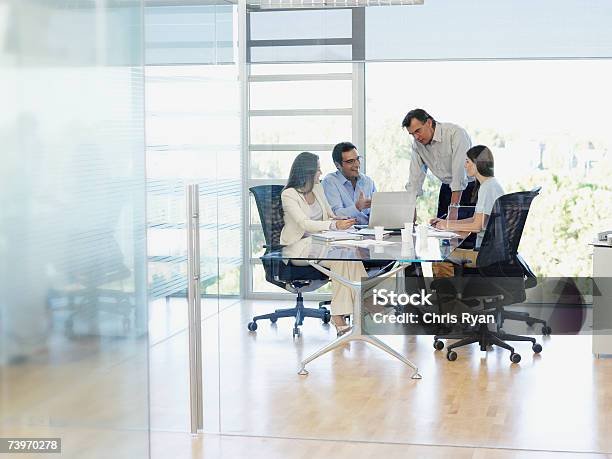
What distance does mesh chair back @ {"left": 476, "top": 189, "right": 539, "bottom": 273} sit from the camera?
471 cm

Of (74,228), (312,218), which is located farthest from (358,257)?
(74,228)

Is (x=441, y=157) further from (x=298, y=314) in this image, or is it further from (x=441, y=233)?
(x=298, y=314)

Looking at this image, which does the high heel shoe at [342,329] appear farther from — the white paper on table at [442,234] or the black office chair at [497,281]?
the white paper on table at [442,234]

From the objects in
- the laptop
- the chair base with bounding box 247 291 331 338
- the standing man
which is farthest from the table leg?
the standing man

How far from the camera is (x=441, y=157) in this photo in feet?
15.7

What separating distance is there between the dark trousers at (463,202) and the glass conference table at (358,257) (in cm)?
15

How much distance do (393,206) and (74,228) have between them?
1755 millimetres

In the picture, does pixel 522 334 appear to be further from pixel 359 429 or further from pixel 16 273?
pixel 16 273

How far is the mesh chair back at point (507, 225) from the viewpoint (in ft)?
15.4

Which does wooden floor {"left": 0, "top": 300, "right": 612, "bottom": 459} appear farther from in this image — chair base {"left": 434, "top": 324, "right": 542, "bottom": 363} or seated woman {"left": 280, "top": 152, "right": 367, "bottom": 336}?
seated woman {"left": 280, "top": 152, "right": 367, "bottom": 336}

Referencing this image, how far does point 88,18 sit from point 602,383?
10.1ft

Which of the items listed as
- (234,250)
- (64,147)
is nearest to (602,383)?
(234,250)

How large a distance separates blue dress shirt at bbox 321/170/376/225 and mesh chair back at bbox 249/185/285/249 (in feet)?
0.83

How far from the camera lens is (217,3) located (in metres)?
4.86
